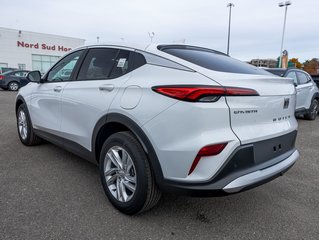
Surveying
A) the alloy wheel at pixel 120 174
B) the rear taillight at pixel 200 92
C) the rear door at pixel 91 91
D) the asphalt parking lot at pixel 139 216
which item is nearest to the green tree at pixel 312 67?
the asphalt parking lot at pixel 139 216

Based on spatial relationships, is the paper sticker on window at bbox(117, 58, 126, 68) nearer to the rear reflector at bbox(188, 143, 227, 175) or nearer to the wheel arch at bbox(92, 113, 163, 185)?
the wheel arch at bbox(92, 113, 163, 185)

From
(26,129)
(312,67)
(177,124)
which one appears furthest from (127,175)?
(312,67)

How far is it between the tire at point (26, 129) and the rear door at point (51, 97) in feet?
0.78

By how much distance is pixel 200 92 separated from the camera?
1.90 meters

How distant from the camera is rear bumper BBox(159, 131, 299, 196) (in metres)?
1.90

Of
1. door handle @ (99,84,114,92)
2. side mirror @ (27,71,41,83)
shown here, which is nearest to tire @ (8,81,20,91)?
side mirror @ (27,71,41,83)

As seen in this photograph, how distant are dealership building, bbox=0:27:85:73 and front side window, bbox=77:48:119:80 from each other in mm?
31245

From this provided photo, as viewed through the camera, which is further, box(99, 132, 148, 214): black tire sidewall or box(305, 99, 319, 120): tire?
box(305, 99, 319, 120): tire

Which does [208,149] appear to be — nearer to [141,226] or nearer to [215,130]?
[215,130]

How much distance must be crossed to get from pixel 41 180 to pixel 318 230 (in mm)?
3015

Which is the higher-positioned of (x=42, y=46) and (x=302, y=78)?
(x=42, y=46)

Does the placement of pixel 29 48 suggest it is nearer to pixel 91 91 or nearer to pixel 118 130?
pixel 91 91

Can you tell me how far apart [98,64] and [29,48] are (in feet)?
108

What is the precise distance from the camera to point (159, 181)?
2.10m
